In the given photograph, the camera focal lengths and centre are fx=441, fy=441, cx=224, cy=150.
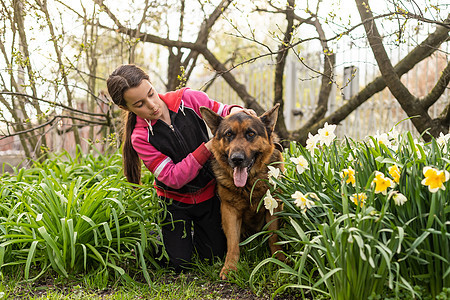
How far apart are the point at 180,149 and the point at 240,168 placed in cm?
69

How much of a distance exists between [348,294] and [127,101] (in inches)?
84.3

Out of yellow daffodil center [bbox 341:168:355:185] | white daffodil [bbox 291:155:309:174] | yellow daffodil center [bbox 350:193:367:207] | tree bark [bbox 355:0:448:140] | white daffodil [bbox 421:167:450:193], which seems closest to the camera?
white daffodil [bbox 421:167:450:193]

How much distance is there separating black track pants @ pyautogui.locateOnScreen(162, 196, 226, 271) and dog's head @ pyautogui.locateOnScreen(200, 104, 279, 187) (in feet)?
2.10

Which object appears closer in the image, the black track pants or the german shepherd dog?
the german shepherd dog

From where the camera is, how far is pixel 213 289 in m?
3.11

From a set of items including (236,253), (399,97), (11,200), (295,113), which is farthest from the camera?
(295,113)

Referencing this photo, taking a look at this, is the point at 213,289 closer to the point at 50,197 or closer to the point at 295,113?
the point at 50,197

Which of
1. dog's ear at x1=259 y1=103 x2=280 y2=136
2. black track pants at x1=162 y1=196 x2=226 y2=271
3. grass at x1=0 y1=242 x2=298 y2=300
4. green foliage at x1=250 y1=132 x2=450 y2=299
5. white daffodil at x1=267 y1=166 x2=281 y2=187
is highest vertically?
dog's ear at x1=259 y1=103 x2=280 y2=136

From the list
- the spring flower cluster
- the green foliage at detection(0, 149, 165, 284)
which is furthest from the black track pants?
the spring flower cluster

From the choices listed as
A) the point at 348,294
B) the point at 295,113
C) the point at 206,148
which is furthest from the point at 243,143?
the point at 295,113

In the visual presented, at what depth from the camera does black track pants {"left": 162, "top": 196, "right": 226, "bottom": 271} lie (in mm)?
3641

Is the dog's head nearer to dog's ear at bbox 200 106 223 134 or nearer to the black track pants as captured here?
dog's ear at bbox 200 106 223 134

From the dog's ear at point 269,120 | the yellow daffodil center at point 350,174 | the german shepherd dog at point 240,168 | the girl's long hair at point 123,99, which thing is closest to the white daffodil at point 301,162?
the yellow daffodil center at point 350,174

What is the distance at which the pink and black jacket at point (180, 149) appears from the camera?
3.47 metres
